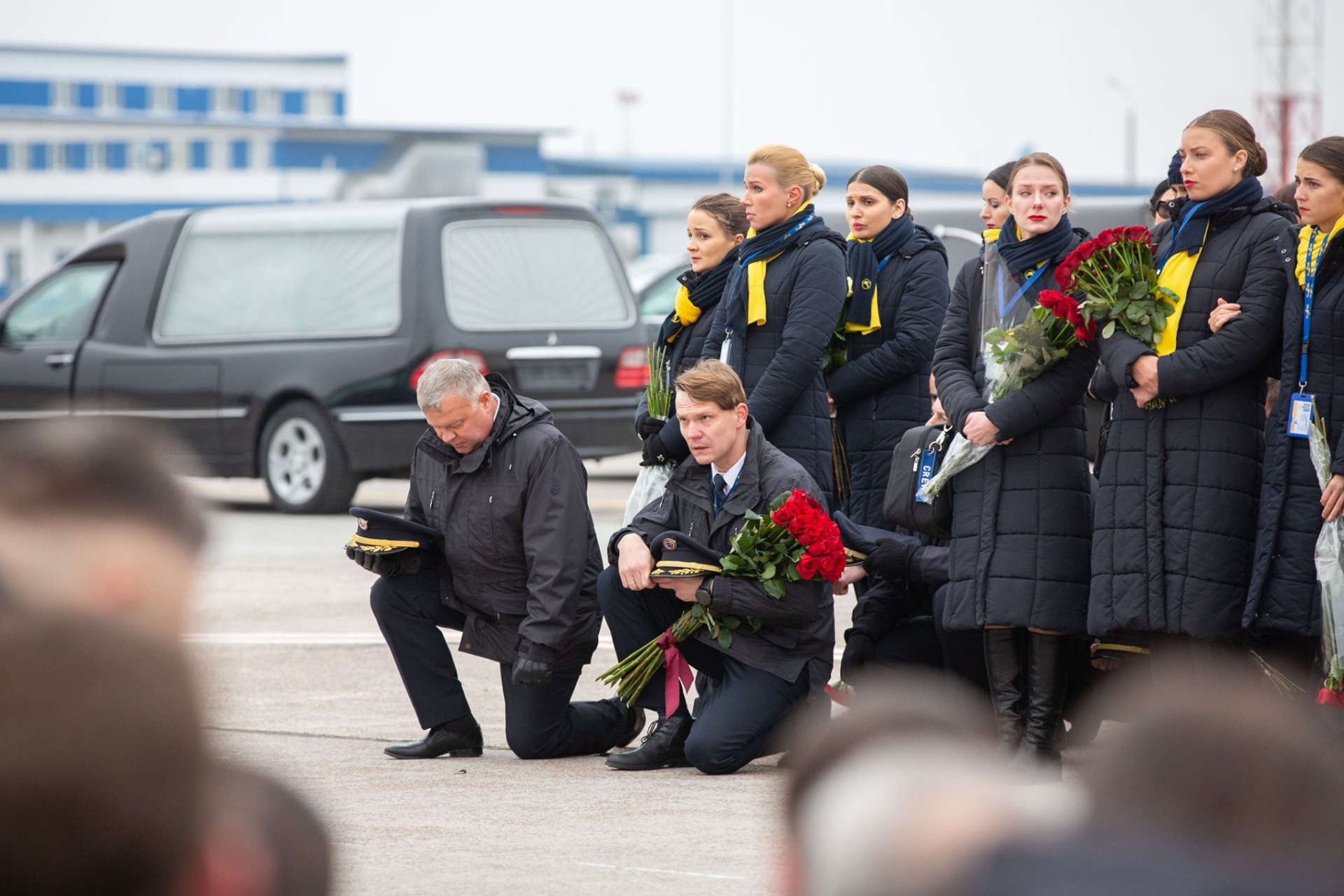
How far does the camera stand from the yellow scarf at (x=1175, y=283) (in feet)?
18.0

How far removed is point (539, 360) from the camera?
1292 cm

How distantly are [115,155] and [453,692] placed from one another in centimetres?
6814

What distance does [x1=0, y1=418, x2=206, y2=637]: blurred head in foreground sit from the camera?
1.39 meters

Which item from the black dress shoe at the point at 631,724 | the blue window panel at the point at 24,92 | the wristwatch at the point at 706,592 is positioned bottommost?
the black dress shoe at the point at 631,724

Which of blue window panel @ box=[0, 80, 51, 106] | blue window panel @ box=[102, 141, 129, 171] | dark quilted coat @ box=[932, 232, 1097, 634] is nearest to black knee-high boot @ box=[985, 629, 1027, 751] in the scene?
dark quilted coat @ box=[932, 232, 1097, 634]

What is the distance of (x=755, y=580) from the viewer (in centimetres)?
584

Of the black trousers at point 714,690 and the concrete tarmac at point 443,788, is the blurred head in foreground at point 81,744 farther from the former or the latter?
the black trousers at point 714,690

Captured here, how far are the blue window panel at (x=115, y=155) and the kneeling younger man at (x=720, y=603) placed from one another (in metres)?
68.0

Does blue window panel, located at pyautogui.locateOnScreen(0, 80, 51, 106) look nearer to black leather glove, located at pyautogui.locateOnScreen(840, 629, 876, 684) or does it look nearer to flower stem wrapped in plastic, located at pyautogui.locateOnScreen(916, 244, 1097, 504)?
black leather glove, located at pyautogui.locateOnScreen(840, 629, 876, 684)

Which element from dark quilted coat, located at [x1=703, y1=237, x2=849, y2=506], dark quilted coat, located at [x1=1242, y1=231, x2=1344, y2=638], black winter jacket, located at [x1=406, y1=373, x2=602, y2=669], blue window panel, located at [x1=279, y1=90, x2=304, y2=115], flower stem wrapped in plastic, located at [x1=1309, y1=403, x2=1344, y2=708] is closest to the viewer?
flower stem wrapped in plastic, located at [x1=1309, y1=403, x2=1344, y2=708]

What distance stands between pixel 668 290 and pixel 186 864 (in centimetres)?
1537

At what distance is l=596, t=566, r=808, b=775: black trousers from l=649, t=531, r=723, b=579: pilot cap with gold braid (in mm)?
240

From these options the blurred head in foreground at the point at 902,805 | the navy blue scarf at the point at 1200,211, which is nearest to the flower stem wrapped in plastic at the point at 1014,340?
the navy blue scarf at the point at 1200,211

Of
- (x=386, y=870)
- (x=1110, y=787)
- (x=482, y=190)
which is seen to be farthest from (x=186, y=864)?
(x=482, y=190)
